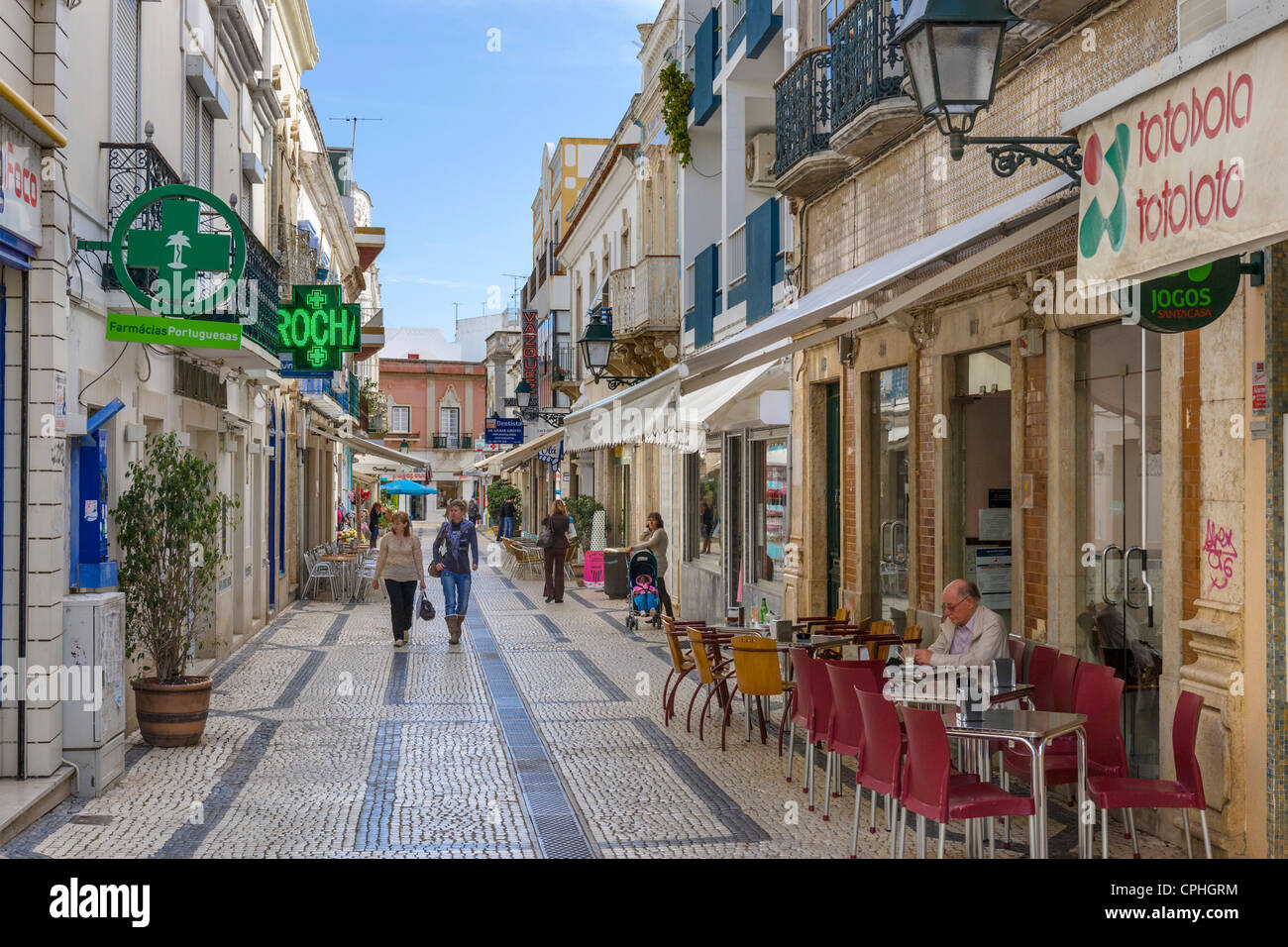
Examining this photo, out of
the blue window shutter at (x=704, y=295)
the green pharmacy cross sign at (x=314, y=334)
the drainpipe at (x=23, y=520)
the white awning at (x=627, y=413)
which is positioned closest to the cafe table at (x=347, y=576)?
the green pharmacy cross sign at (x=314, y=334)

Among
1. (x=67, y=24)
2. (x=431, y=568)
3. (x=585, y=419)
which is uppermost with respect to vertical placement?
(x=67, y=24)

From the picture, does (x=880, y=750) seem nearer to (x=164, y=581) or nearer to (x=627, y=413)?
(x=627, y=413)

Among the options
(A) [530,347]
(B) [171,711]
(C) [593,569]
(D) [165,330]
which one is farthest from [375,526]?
(D) [165,330]

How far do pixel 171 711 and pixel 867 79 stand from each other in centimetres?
737

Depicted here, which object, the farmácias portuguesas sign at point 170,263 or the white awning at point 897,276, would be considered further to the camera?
the farmácias portuguesas sign at point 170,263

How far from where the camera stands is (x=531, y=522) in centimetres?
4831

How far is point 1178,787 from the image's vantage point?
6.07 metres

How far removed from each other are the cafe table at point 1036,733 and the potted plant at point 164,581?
5627mm

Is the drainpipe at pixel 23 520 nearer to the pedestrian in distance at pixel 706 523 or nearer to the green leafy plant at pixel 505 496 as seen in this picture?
the pedestrian in distance at pixel 706 523

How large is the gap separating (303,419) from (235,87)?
935 centimetres

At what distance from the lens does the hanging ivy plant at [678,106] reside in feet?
62.4

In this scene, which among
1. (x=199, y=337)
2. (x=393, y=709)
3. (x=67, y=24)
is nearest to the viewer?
(x=67, y=24)
